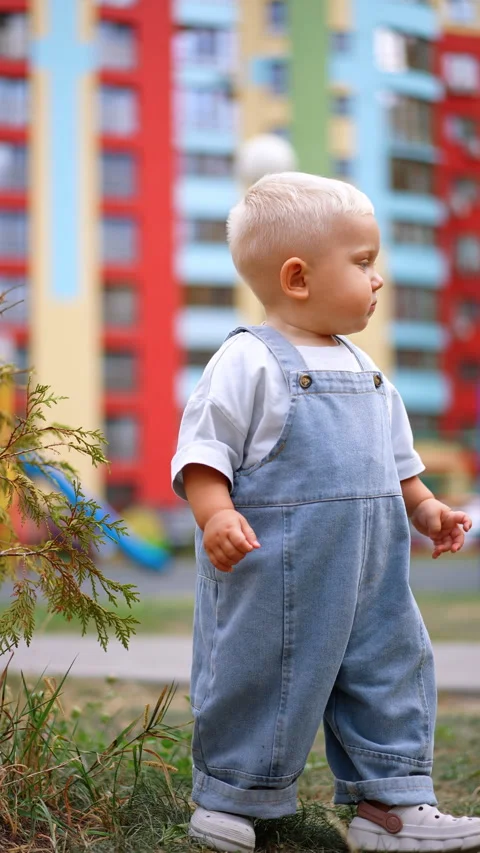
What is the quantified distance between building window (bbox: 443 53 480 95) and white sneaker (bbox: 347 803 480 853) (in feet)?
132

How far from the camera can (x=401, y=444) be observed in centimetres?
239

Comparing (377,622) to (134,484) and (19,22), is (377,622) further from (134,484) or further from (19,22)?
(19,22)

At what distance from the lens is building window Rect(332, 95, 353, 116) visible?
36656 mm

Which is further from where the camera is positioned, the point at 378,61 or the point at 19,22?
the point at 378,61

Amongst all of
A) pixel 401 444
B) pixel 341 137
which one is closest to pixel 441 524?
pixel 401 444

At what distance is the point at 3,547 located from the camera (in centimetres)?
241

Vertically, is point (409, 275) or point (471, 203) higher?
point (471, 203)

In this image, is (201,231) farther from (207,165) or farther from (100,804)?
(100,804)

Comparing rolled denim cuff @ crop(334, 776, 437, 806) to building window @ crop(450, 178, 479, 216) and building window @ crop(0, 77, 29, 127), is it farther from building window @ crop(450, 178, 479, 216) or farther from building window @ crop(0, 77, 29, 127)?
building window @ crop(450, 178, 479, 216)

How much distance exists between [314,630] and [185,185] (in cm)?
3445

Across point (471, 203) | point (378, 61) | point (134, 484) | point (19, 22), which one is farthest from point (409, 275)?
point (19, 22)

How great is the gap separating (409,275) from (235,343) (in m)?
36.3

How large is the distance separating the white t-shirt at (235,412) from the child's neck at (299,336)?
6 centimetres

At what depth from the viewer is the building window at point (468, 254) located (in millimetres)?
39625
